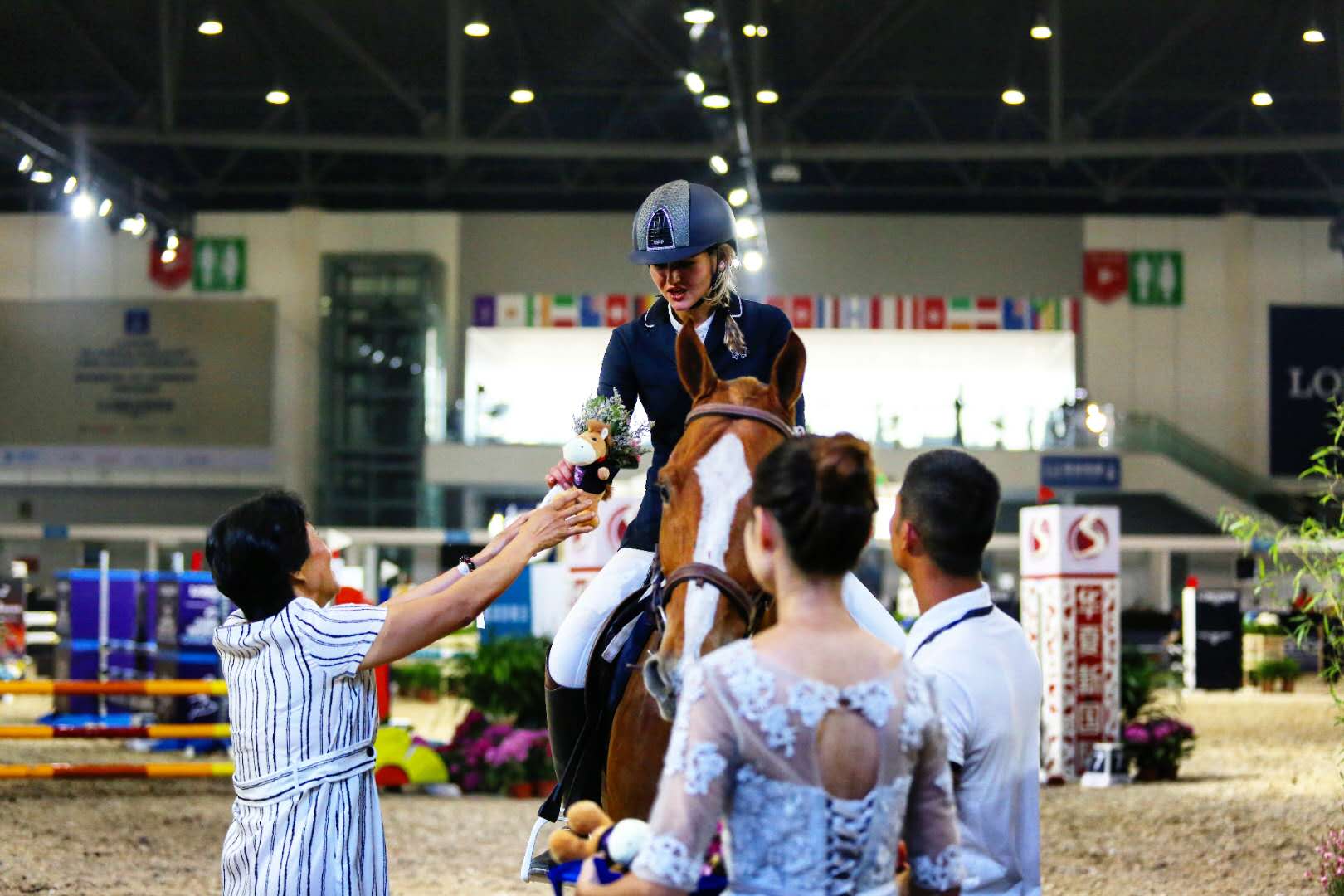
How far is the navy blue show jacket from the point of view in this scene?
11.5 feet

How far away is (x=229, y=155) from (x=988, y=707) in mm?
29761

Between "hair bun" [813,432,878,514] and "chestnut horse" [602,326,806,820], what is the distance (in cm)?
56

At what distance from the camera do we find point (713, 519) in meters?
2.87

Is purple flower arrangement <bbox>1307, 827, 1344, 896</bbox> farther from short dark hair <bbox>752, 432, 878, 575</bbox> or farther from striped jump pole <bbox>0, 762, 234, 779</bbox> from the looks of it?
striped jump pole <bbox>0, 762, 234, 779</bbox>

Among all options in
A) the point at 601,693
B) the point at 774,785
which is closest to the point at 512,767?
the point at 601,693

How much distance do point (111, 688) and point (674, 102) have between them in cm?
1866

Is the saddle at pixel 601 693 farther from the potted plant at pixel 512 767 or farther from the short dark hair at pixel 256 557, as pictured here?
the potted plant at pixel 512 767

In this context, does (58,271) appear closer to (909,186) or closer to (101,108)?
(101,108)

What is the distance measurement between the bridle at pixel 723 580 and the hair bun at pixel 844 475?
620mm

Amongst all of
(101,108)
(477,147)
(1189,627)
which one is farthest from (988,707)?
(101,108)

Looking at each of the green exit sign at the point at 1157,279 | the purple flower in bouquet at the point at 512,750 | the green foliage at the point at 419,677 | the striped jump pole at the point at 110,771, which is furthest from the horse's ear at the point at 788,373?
the green exit sign at the point at 1157,279

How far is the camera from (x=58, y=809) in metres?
9.84

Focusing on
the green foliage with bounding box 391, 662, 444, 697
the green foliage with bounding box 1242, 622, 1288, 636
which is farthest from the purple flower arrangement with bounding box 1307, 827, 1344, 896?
the green foliage with bounding box 1242, 622, 1288, 636

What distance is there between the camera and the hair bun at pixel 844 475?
82.8 inches
